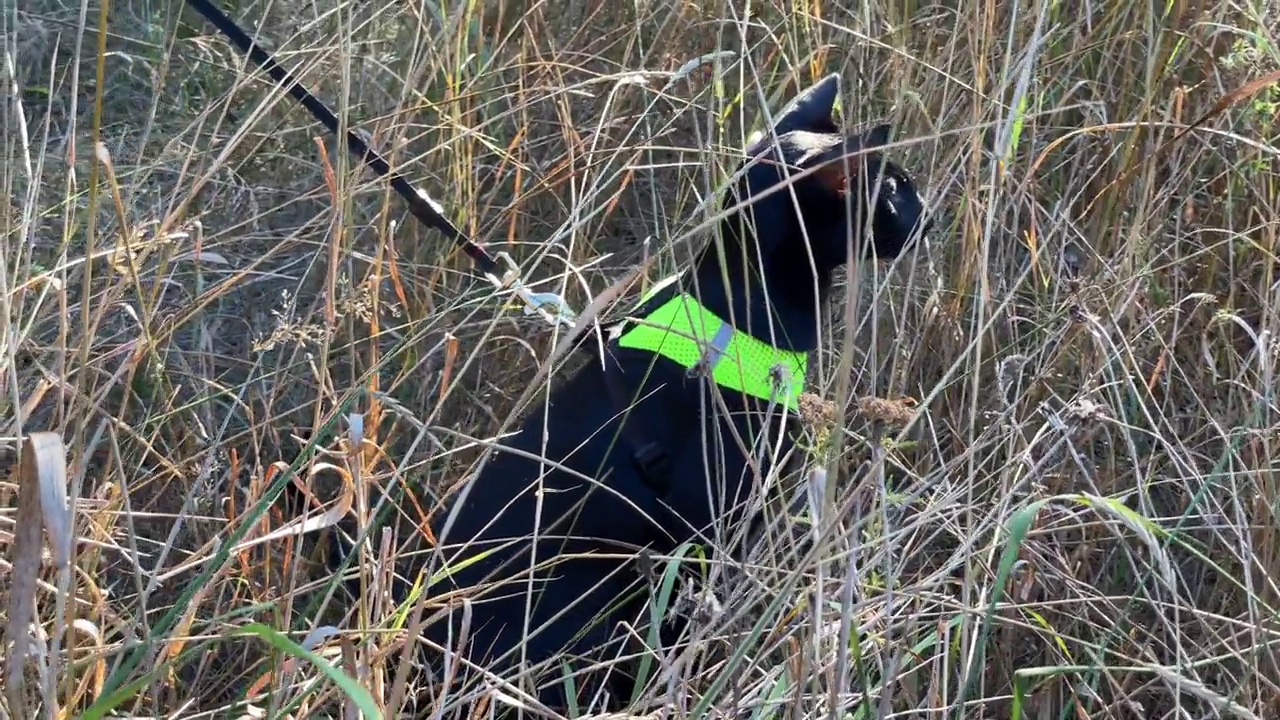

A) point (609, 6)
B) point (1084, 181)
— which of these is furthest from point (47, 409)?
point (1084, 181)

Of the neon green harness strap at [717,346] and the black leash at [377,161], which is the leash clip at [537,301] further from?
the neon green harness strap at [717,346]

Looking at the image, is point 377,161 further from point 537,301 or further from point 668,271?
point 668,271

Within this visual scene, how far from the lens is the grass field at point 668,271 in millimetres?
965

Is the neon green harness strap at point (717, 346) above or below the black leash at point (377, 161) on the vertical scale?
below

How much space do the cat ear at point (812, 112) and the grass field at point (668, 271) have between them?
74 mm

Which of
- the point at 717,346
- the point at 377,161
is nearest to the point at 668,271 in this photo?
the point at 717,346

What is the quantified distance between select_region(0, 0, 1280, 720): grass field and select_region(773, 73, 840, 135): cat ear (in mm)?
74

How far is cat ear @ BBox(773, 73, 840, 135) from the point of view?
1410 mm

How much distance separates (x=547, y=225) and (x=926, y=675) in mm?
877

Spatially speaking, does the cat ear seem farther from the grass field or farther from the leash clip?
the leash clip

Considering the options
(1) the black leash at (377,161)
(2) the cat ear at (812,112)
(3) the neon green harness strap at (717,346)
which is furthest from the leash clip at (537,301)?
(2) the cat ear at (812,112)

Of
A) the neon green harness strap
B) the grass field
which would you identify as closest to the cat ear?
the grass field

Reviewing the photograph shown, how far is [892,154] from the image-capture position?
1574mm

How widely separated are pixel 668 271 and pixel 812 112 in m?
0.26
